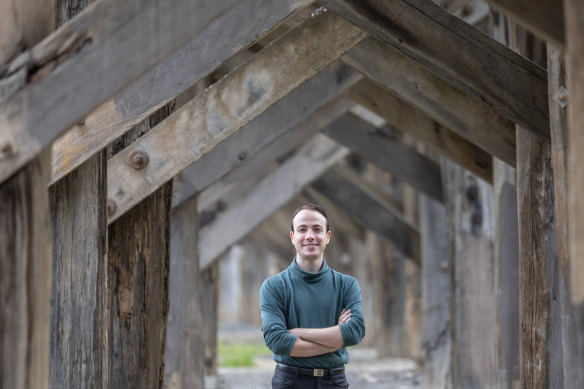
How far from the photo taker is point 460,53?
350 centimetres

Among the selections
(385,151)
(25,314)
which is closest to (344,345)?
(25,314)

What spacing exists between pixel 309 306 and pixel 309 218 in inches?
13.0

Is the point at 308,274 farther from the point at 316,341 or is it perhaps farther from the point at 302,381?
the point at 302,381

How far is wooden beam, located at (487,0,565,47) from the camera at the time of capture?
205 cm

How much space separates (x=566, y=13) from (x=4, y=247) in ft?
4.29

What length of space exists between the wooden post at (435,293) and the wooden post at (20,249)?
16.7 feet

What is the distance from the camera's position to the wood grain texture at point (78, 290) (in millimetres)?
3141

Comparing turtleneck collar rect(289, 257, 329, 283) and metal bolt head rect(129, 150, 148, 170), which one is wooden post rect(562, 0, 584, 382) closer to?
turtleneck collar rect(289, 257, 329, 283)

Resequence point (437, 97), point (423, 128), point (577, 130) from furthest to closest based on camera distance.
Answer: point (423, 128)
point (437, 97)
point (577, 130)

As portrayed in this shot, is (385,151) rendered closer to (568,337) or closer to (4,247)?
(568,337)

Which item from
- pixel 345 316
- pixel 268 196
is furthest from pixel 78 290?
pixel 268 196


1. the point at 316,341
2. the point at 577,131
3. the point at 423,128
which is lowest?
the point at 316,341

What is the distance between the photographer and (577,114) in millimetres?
1955

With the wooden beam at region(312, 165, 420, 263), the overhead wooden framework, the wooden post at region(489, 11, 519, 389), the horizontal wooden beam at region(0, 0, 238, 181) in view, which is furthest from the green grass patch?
the horizontal wooden beam at region(0, 0, 238, 181)
